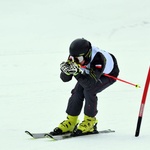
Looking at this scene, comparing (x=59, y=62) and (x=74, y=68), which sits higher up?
(x=74, y=68)

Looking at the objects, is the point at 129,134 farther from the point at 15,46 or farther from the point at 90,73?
the point at 15,46

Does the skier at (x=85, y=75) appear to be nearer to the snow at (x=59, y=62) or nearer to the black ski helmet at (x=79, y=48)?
the black ski helmet at (x=79, y=48)

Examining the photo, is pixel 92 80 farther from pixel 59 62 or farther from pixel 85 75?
pixel 59 62

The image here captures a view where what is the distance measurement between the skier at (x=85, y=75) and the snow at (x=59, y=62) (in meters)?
0.35

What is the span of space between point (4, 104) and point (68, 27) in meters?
5.62

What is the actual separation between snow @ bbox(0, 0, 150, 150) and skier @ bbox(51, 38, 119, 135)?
1.15ft

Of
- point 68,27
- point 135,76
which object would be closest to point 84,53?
point 135,76

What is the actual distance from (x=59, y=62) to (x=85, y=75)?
17.0ft

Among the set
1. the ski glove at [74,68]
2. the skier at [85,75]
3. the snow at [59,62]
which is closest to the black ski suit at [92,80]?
the skier at [85,75]

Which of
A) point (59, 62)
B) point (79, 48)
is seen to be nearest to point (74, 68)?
point (79, 48)

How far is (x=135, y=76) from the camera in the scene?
10.2m

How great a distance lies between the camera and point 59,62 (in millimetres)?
11258

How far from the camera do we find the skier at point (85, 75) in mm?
6000

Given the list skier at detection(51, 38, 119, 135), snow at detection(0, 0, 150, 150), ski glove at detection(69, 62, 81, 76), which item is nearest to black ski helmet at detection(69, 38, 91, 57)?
skier at detection(51, 38, 119, 135)
